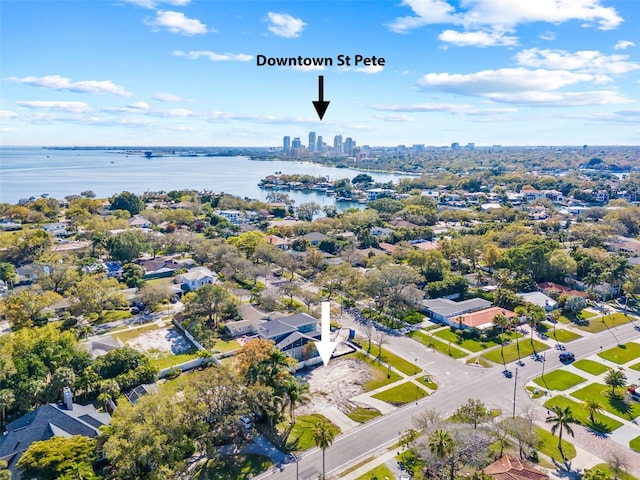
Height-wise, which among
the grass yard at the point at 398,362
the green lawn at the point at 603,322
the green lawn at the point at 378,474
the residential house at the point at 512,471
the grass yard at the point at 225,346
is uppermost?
the residential house at the point at 512,471

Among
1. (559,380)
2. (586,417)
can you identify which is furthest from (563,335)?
(586,417)

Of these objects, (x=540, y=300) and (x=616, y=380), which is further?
(x=540, y=300)

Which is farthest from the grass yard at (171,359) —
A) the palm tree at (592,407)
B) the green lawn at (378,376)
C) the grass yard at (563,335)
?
the grass yard at (563,335)

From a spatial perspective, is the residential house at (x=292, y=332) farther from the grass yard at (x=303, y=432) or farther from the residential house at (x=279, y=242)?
the residential house at (x=279, y=242)

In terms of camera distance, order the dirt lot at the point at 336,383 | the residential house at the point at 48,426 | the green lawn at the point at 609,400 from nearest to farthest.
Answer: the residential house at the point at 48,426 < the green lawn at the point at 609,400 < the dirt lot at the point at 336,383

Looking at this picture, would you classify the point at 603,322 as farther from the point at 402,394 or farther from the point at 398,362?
the point at 402,394
